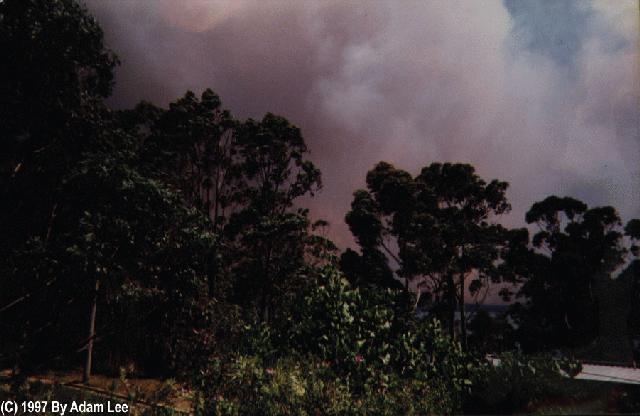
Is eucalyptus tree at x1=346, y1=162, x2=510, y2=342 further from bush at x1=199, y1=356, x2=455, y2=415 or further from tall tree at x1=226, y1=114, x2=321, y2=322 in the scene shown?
bush at x1=199, y1=356, x2=455, y2=415

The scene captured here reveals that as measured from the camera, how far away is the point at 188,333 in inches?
377

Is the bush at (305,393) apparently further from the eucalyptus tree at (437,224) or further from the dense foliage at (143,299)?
the eucalyptus tree at (437,224)

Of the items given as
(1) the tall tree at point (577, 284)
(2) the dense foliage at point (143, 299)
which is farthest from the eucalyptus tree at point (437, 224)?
(2) the dense foliage at point (143, 299)

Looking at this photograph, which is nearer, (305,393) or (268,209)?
(305,393)

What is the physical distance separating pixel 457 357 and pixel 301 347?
3248mm

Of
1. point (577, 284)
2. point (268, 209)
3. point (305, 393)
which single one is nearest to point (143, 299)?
point (305, 393)

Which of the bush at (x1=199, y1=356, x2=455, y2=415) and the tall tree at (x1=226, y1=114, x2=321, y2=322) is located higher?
the tall tree at (x1=226, y1=114, x2=321, y2=322)

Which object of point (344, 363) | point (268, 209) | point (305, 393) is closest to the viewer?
point (305, 393)

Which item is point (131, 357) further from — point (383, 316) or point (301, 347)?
point (383, 316)

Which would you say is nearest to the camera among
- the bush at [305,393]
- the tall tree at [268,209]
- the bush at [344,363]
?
the bush at [305,393]

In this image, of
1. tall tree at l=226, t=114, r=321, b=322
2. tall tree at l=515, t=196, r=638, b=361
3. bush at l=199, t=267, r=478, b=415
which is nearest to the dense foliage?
bush at l=199, t=267, r=478, b=415

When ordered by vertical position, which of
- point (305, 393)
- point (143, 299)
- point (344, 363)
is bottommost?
point (305, 393)

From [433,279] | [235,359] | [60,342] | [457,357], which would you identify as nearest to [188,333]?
[235,359]

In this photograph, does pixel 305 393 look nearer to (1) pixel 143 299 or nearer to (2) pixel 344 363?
(2) pixel 344 363
